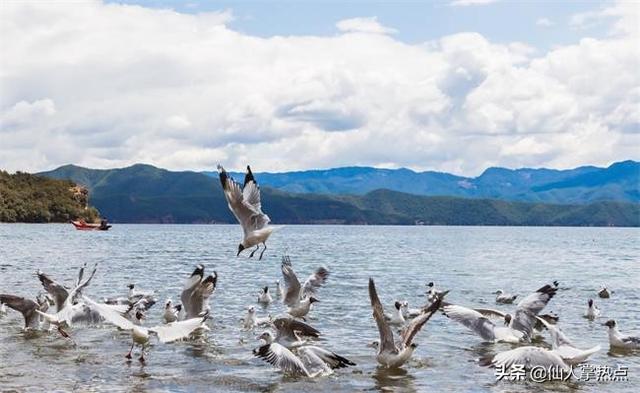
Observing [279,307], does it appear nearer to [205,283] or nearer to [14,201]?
[205,283]

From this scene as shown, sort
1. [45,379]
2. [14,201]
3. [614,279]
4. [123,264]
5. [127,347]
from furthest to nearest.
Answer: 1. [14,201]
2. [123,264]
3. [614,279]
4. [127,347]
5. [45,379]

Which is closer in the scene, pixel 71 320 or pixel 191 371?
pixel 191 371

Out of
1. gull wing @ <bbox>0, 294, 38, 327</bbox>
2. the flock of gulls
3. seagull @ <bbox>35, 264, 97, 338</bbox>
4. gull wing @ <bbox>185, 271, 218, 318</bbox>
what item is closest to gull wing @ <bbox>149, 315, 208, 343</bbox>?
the flock of gulls

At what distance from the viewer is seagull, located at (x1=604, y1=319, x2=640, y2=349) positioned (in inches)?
726

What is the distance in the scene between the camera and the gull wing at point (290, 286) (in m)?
20.8

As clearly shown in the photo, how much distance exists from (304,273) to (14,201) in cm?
11675

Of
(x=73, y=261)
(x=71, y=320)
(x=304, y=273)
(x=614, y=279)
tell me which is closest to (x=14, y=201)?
(x=73, y=261)

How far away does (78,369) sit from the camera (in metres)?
14.9

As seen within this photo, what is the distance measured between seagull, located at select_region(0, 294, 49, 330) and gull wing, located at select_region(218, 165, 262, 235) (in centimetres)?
581

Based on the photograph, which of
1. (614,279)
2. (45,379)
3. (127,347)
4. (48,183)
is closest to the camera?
(45,379)

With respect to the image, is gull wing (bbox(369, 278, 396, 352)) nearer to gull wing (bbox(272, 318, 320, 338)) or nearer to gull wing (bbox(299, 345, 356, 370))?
gull wing (bbox(299, 345, 356, 370))

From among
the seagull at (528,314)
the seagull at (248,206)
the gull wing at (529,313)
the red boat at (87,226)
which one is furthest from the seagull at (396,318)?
the red boat at (87,226)

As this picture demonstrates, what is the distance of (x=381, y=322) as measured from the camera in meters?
14.3

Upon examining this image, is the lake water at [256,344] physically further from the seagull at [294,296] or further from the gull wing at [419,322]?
the seagull at [294,296]
